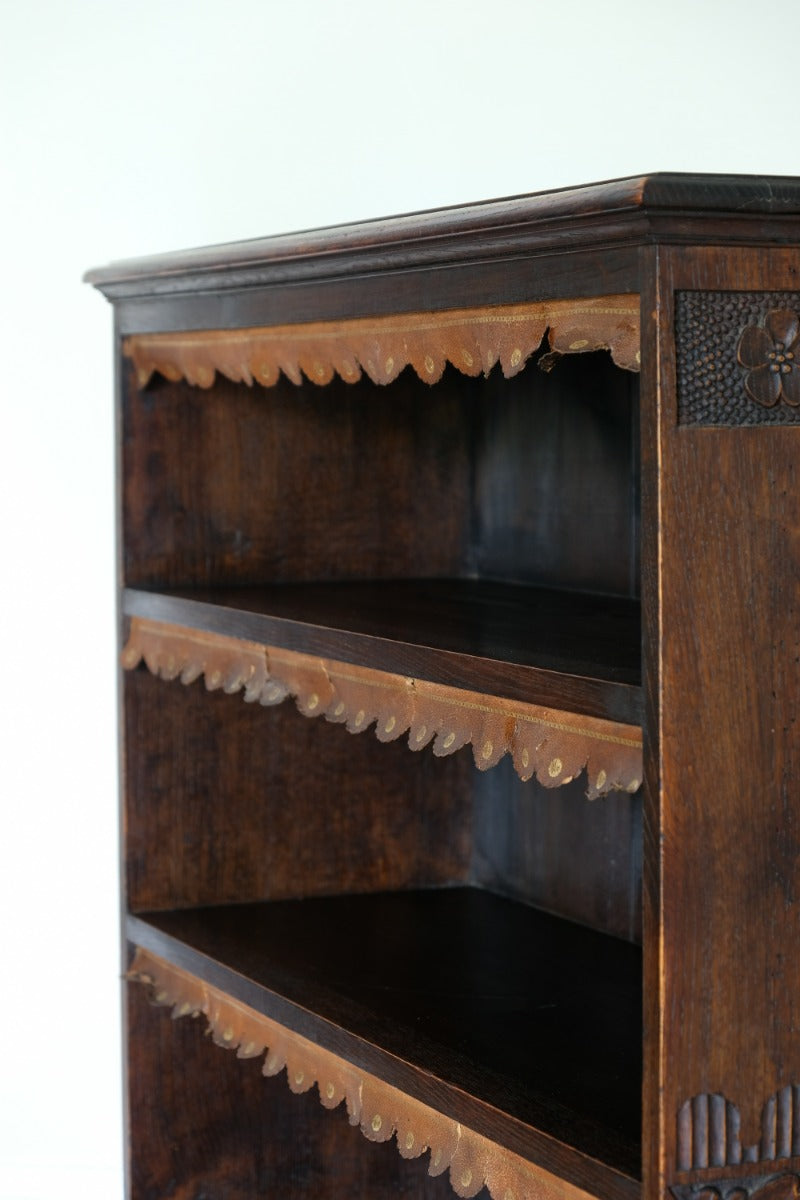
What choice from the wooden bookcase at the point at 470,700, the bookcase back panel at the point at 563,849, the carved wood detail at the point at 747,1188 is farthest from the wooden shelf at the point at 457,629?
the carved wood detail at the point at 747,1188

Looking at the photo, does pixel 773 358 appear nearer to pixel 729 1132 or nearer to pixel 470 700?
pixel 470 700

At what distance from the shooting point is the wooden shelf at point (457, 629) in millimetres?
1899

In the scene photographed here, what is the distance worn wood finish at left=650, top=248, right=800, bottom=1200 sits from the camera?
1703 millimetres

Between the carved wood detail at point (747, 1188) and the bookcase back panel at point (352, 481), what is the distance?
4.12 feet

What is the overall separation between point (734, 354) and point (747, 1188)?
0.76m

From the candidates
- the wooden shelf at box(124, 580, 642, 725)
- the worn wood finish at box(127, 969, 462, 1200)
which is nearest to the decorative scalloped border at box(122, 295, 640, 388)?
the wooden shelf at box(124, 580, 642, 725)

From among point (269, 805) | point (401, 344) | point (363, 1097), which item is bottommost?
point (363, 1097)

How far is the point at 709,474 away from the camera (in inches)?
67.2

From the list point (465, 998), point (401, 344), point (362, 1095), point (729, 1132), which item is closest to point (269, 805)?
point (465, 998)

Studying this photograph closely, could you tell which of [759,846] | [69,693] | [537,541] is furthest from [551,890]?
[69,693]

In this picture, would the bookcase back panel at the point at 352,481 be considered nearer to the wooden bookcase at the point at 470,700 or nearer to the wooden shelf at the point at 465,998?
the wooden bookcase at the point at 470,700

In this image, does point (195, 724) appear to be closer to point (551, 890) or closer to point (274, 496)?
point (274, 496)

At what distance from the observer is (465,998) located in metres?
2.51

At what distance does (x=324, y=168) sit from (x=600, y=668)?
237 centimetres
